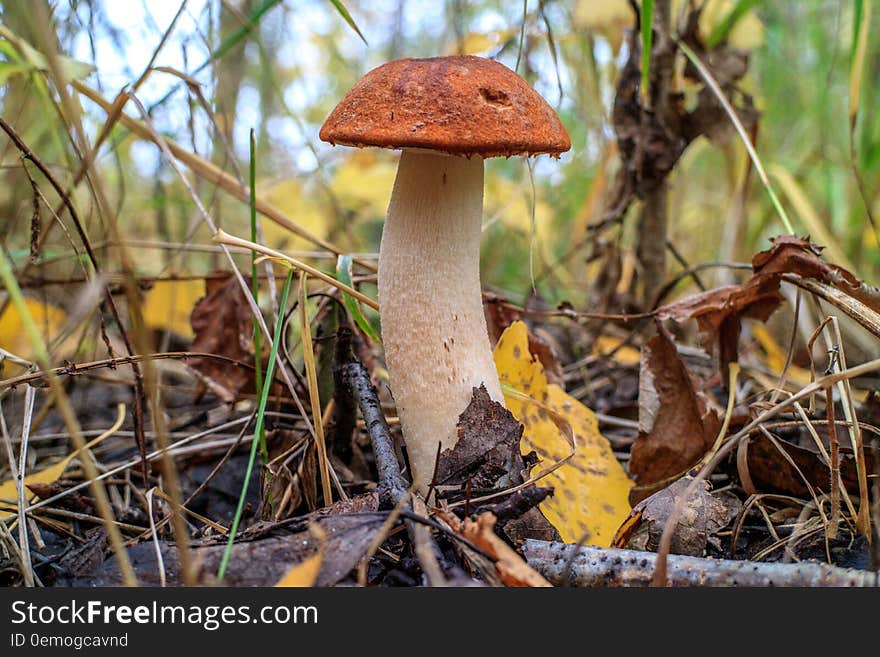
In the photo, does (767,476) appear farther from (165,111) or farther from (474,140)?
(165,111)

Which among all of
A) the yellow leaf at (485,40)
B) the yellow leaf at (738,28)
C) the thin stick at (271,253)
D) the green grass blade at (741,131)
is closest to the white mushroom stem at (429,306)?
the thin stick at (271,253)

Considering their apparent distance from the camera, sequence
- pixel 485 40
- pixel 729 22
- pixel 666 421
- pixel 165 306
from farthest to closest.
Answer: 1. pixel 165 306
2. pixel 485 40
3. pixel 729 22
4. pixel 666 421

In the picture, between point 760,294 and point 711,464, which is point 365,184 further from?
point 711,464

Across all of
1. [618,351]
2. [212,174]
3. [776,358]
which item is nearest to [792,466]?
[618,351]

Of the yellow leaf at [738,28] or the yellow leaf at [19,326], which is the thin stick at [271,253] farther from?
the yellow leaf at [738,28]

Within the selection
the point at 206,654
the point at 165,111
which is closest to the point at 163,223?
the point at 165,111

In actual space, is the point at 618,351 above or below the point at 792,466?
above

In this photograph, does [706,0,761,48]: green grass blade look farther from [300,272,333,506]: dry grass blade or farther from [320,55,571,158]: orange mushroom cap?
[300,272,333,506]: dry grass blade

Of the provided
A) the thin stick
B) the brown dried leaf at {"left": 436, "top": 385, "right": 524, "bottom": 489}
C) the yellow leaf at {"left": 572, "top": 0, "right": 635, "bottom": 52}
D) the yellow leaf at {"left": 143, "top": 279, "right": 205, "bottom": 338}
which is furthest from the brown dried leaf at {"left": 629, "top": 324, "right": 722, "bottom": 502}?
the yellow leaf at {"left": 143, "top": 279, "right": 205, "bottom": 338}
